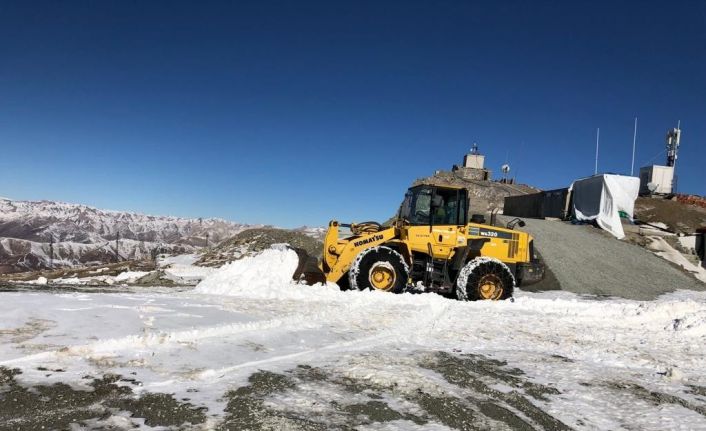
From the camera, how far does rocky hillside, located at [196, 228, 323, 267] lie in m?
22.5

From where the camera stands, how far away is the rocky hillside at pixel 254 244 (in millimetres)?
Result: 22533

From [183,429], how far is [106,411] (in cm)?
63

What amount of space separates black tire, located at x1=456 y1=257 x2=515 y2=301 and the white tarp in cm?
1672

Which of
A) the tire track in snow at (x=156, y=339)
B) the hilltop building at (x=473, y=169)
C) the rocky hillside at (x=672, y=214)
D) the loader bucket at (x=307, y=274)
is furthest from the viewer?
the hilltop building at (x=473, y=169)

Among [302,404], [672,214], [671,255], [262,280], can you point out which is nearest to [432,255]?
[262,280]

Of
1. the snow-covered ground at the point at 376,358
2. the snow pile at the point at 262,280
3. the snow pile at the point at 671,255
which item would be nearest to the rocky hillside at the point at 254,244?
the snow pile at the point at 262,280

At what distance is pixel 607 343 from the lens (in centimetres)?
689

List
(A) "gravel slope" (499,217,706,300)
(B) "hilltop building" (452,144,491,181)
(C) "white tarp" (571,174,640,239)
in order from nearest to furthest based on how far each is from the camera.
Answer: (A) "gravel slope" (499,217,706,300) < (C) "white tarp" (571,174,640,239) < (B) "hilltop building" (452,144,491,181)

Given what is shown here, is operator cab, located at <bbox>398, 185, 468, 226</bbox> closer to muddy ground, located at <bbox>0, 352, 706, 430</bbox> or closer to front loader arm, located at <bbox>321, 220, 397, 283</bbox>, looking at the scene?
front loader arm, located at <bbox>321, 220, 397, 283</bbox>

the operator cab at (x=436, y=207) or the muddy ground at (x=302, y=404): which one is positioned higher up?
the operator cab at (x=436, y=207)

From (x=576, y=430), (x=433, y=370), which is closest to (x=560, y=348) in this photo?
(x=433, y=370)

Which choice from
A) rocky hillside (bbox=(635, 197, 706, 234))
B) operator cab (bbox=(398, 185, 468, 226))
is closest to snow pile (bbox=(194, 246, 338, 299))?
operator cab (bbox=(398, 185, 468, 226))

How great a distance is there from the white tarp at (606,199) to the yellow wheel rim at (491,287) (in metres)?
16.8

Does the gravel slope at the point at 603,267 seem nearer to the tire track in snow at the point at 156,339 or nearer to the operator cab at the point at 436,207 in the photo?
the operator cab at the point at 436,207
